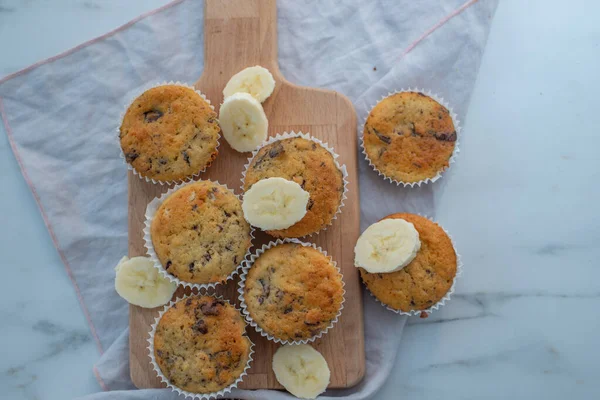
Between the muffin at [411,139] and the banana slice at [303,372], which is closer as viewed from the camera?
the banana slice at [303,372]

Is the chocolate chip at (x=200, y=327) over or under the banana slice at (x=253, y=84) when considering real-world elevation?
under

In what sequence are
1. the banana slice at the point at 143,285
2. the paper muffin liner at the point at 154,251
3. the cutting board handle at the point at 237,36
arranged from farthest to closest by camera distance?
the cutting board handle at the point at 237,36 < the banana slice at the point at 143,285 < the paper muffin liner at the point at 154,251

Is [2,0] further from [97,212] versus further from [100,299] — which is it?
[100,299]

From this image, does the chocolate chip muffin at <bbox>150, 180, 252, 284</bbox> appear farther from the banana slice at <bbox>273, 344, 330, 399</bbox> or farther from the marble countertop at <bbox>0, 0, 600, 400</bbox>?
the marble countertop at <bbox>0, 0, 600, 400</bbox>

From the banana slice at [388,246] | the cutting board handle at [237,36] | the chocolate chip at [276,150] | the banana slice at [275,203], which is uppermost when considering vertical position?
the cutting board handle at [237,36]

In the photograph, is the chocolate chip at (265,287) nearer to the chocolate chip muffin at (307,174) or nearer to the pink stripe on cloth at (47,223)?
the chocolate chip muffin at (307,174)

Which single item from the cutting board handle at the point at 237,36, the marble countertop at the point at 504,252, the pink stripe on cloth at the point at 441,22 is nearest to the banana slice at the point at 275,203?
the cutting board handle at the point at 237,36

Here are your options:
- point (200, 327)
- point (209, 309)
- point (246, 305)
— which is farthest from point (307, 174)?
point (200, 327)
